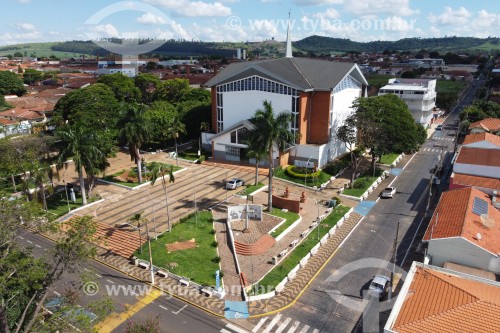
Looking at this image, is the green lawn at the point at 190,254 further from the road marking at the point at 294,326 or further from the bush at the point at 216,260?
the road marking at the point at 294,326

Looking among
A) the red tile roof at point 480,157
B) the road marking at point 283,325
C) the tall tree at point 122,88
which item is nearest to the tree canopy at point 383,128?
the red tile roof at point 480,157

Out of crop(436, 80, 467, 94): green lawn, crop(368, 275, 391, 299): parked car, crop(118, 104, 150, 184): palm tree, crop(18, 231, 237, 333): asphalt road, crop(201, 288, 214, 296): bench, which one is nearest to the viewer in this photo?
crop(18, 231, 237, 333): asphalt road

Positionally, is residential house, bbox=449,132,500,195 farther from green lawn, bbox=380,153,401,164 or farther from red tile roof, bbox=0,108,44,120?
red tile roof, bbox=0,108,44,120

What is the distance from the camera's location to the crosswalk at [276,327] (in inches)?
979

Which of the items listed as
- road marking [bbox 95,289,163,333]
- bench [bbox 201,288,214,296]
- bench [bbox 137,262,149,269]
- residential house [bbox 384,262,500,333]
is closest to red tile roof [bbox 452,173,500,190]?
residential house [bbox 384,262,500,333]

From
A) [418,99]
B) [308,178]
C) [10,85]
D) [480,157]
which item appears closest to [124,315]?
[308,178]

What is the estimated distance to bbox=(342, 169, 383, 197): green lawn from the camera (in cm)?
4819

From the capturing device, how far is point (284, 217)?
4069 centimetres

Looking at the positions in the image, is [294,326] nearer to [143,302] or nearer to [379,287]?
[379,287]

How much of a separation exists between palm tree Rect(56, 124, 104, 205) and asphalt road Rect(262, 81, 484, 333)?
27.2 metres

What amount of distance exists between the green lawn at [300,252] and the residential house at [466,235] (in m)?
9.91

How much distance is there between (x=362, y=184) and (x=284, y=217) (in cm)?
1516

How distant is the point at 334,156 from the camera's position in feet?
201

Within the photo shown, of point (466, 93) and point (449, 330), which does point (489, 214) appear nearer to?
point (449, 330)
